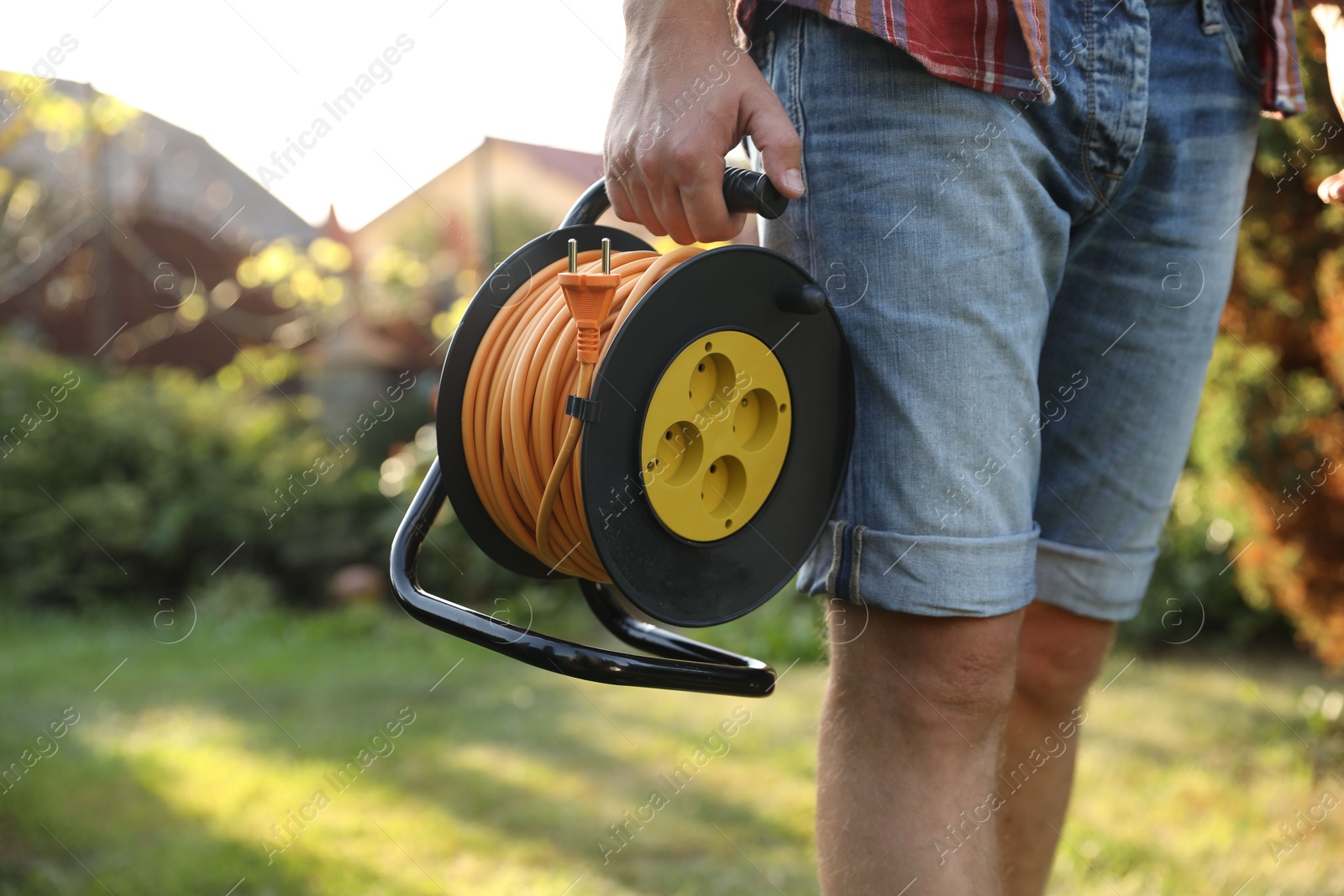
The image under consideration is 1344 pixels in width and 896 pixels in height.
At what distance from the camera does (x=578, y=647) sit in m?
1.25

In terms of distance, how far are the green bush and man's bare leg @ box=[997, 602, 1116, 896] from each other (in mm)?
3936

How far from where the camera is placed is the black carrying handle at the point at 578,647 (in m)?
1.23

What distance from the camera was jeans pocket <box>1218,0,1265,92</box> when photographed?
4.78 ft

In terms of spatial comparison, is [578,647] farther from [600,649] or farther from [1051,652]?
[1051,652]

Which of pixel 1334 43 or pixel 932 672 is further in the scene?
pixel 1334 43

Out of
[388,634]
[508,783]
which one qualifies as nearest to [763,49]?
[508,783]

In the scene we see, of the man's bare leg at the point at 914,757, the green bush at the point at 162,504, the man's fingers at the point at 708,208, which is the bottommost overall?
the green bush at the point at 162,504

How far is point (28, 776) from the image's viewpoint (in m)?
3.07

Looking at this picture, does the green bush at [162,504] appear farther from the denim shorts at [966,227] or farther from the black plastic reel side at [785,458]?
the denim shorts at [966,227]

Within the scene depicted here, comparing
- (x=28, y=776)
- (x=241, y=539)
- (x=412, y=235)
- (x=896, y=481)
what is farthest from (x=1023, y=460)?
(x=412, y=235)

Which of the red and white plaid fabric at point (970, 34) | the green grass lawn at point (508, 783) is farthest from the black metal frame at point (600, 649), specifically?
the green grass lawn at point (508, 783)

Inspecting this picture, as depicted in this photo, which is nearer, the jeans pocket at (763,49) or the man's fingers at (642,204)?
the man's fingers at (642,204)

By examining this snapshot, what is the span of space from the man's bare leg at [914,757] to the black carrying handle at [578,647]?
13cm

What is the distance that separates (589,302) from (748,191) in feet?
0.70
